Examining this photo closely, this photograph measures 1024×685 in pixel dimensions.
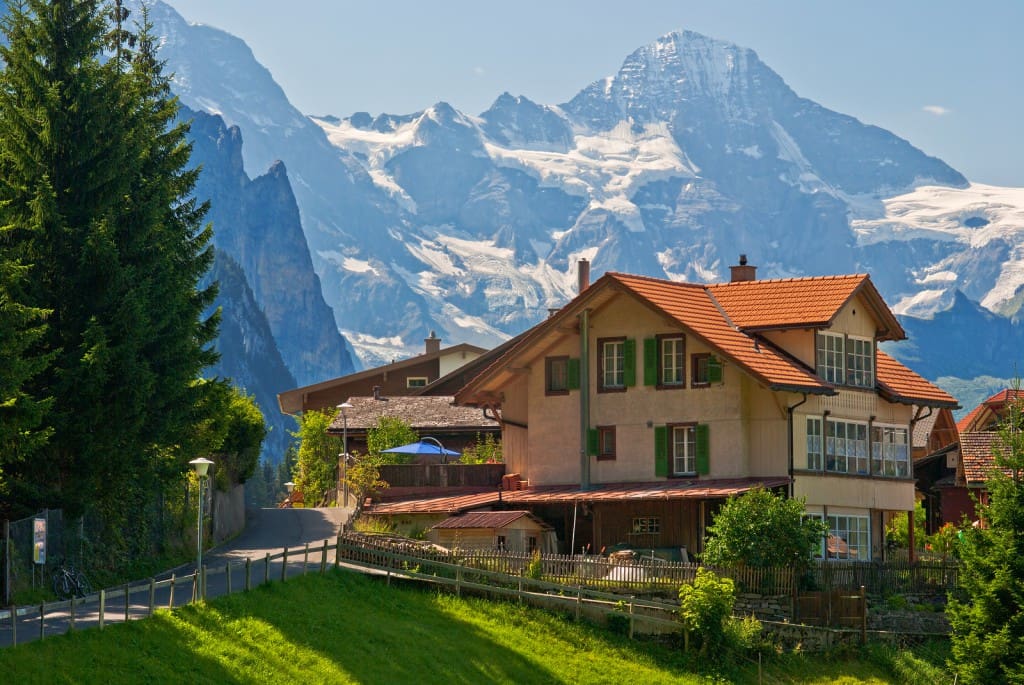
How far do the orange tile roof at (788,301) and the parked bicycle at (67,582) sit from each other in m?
24.1

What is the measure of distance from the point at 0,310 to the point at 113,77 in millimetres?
12304

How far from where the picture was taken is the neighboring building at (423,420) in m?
Answer: 79.2

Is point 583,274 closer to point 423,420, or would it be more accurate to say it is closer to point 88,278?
point 423,420

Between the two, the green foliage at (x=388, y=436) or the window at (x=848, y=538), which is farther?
the green foliage at (x=388, y=436)

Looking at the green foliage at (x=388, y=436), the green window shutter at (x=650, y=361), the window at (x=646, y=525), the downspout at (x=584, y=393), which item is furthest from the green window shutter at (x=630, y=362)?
the green foliage at (x=388, y=436)

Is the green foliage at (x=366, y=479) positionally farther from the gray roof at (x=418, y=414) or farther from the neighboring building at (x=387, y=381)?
the neighboring building at (x=387, y=381)

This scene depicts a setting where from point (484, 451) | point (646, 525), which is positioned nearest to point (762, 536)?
point (646, 525)

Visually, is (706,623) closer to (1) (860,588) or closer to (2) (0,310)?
(1) (860,588)

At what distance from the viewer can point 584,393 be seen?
59719 millimetres

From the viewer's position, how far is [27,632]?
113ft

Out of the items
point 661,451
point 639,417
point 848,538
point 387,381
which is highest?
point 387,381

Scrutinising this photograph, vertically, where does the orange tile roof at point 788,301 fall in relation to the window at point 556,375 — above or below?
above

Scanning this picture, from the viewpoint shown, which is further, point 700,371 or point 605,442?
point 605,442

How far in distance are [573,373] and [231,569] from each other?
A: 20026 millimetres
